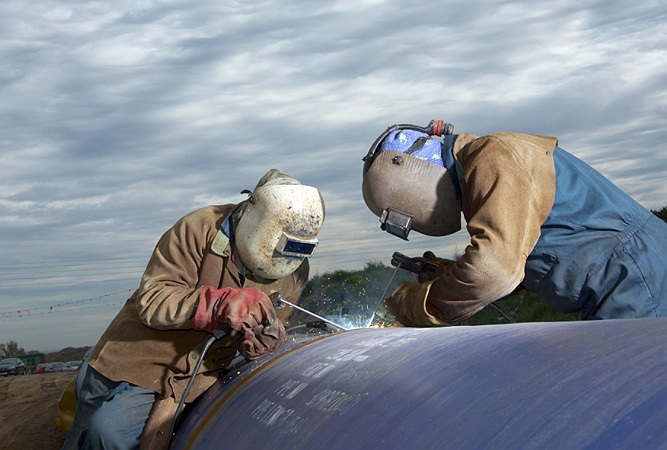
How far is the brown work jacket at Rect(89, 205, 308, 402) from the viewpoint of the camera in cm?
337

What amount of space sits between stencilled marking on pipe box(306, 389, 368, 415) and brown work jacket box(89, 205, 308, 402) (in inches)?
50.8

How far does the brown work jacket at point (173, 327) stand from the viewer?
3365 millimetres

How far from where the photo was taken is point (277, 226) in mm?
3441

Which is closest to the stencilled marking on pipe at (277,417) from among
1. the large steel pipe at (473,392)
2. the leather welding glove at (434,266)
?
the large steel pipe at (473,392)

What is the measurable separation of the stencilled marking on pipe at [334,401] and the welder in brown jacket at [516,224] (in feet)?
3.15

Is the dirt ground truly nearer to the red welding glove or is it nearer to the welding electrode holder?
the red welding glove

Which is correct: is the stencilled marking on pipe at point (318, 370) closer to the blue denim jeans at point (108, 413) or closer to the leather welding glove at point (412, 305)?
the leather welding glove at point (412, 305)

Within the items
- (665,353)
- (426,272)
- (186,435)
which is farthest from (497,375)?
(426,272)

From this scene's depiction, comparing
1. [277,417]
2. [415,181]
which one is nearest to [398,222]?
[415,181]

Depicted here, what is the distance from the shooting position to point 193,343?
3.51m

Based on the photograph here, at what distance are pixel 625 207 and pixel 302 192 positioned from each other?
1.31 metres

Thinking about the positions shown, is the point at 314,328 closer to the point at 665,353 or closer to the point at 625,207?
the point at 625,207

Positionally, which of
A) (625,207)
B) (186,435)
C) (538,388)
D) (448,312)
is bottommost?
(186,435)

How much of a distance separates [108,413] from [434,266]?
147cm
